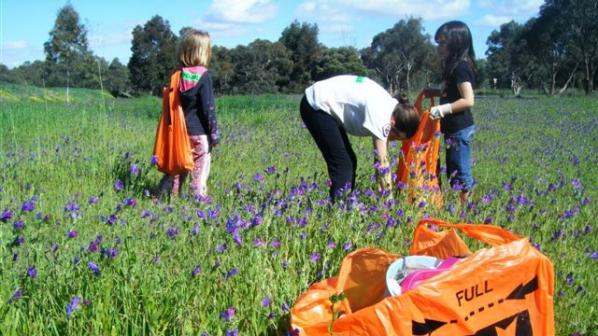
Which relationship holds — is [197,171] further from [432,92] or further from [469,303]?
[469,303]

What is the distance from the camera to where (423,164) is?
154 inches

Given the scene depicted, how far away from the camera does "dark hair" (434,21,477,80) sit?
13.2 feet

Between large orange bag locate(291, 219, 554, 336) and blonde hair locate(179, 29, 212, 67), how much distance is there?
271cm

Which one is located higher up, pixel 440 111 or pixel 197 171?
pixel 440 111

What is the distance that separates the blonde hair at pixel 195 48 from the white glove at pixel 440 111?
1795 millimetres

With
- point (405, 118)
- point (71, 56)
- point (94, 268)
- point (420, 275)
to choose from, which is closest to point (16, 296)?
point (94, 268)

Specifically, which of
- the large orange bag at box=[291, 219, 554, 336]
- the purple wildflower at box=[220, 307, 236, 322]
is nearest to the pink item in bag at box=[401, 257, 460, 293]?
the large orange bag at box=[291, 219, 554, 336]

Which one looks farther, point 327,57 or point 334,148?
point 327,57

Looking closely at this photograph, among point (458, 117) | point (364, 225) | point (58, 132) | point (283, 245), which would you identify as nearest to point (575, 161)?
point (458, 117)

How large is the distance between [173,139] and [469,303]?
2.98 metres

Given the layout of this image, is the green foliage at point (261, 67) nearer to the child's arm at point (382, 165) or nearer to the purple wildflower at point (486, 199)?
the child's arm at point (382, 165)

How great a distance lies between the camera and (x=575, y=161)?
243 inches

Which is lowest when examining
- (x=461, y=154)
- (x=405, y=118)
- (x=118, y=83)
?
(x=461, y=154)

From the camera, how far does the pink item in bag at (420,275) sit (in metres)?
1.95
